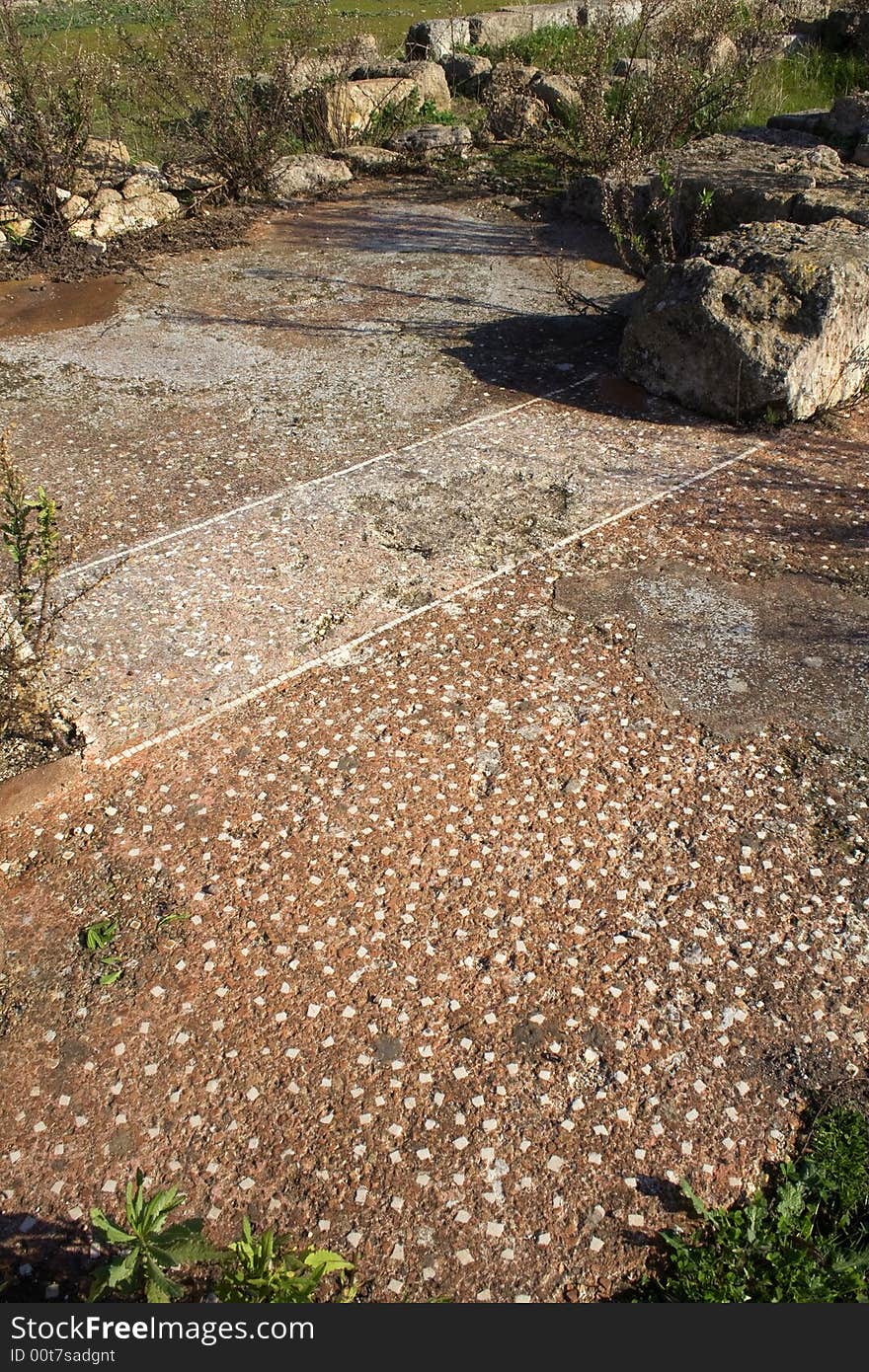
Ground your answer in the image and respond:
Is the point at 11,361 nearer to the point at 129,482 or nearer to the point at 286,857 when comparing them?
the point at 129,482

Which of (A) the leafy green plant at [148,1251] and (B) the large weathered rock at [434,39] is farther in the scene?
(B) the large weathered rock at [434,39]

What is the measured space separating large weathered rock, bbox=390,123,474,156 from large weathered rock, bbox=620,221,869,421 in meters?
6.18

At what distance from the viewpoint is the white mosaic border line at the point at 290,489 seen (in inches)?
187

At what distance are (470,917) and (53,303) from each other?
6680mm

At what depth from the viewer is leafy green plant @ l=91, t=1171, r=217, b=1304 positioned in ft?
6.91

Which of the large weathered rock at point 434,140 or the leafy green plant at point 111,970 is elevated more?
the large weathered rock at point 434,140

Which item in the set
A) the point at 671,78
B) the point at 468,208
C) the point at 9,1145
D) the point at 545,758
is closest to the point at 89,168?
the point at 468,208

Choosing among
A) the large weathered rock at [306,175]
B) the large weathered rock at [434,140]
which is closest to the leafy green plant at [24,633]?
the large weathered rock at [306,175]

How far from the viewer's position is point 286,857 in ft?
10.7

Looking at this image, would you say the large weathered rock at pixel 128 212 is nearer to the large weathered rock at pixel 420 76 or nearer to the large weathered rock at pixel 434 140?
the large weathered rock at pixel 434 140

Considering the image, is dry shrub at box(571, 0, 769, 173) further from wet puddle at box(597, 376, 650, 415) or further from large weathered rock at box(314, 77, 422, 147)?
wet puddle at box(597, 376, 650, 415)

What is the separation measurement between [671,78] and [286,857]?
908 centimetres

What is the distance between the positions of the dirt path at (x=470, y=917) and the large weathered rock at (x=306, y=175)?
22.9 ft

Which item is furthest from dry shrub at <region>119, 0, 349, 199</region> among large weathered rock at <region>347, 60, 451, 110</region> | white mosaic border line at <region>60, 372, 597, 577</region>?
white mosaic border line at <region>60, 372, 597, 577</region>
